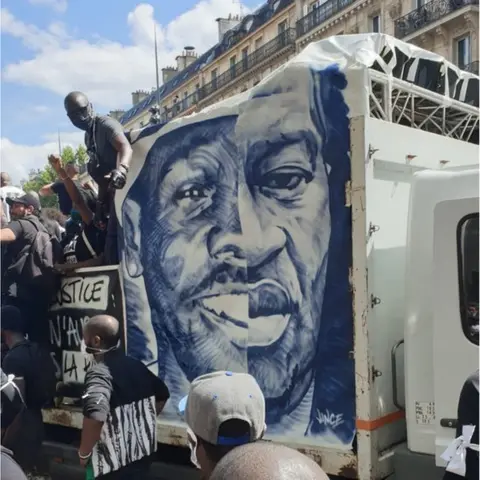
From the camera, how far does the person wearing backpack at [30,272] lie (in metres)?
5.01

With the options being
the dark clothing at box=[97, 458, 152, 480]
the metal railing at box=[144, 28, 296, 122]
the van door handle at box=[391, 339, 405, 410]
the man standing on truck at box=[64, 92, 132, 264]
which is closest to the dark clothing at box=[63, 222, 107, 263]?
the man standing on truck at box=[64, 92, 132, 264]

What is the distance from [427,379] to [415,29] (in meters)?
31.3

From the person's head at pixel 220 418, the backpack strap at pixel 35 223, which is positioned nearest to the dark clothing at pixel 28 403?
the backpack strap at pixel 35 223

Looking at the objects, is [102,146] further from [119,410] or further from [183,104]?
[183,104]

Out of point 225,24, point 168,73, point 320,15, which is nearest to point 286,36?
point 320,15

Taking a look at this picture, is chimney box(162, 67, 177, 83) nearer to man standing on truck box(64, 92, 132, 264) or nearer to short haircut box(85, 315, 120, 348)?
man standing on truck box(64, 92, 132, 264)

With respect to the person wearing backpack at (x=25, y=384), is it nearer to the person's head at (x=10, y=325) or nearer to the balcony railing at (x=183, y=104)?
the person's head at (x=10, y=325)

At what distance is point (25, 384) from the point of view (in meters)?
4.24

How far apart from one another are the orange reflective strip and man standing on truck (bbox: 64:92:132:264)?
6.88 ft

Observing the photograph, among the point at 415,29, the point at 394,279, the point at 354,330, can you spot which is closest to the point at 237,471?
the point at 354,330

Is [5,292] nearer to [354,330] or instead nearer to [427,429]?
[354,330]

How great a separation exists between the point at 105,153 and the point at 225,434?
312cm

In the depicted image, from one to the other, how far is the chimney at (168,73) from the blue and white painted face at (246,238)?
64938 millimetres

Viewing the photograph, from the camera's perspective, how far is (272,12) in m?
46.6
